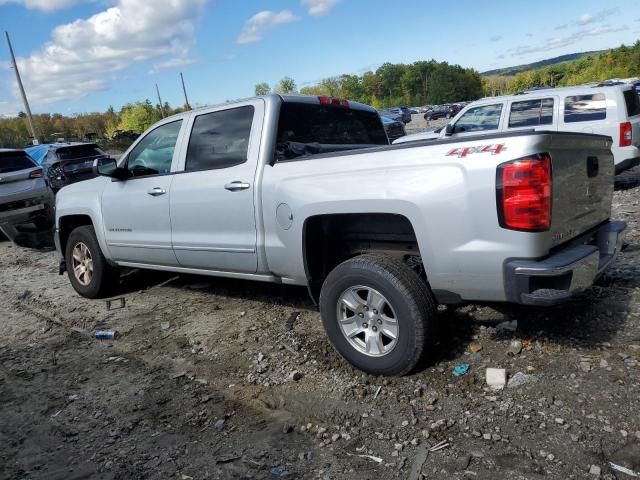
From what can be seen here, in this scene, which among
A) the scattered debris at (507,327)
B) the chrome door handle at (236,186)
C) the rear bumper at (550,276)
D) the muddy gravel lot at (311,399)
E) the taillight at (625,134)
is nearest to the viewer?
the muddy gravel lot at (311,399)

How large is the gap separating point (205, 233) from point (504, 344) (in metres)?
2.56

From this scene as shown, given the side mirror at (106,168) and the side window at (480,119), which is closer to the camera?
the side mirror at (106,168)

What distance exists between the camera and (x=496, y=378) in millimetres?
3172

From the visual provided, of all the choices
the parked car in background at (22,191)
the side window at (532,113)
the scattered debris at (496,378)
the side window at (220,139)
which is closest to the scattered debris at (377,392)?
the scattered debris at (496,378)

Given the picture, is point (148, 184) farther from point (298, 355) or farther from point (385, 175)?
point (385, 175)

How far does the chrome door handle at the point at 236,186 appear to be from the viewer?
12.9 feet

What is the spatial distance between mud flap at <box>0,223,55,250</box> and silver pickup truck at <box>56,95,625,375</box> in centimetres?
553

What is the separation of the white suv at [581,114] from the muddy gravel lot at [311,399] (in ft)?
15.6

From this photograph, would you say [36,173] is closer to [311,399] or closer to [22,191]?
[22,191]

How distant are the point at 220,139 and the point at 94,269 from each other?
7.94ft

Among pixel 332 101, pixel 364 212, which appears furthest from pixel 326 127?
pixel 364 212

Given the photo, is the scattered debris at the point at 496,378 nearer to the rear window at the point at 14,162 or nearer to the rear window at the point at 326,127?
the rear window at the point at 326,127

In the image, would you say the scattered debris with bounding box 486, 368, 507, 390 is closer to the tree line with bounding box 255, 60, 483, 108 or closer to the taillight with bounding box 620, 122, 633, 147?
the taillight with bounding box 620, 122, 633, 147

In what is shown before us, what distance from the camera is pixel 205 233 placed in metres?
4.36
